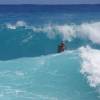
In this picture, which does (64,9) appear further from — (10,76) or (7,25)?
(10,76)

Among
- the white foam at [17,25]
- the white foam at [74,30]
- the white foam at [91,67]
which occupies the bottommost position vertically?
the white foam at [74,30]

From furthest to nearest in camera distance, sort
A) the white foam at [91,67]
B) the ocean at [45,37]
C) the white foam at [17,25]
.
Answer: the white foam at [17,25]
the ocean at [45,37]
the white foam at [91,67]

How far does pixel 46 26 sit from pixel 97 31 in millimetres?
1625

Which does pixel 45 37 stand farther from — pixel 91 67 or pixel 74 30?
pixel 91 67

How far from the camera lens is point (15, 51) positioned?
1064cm

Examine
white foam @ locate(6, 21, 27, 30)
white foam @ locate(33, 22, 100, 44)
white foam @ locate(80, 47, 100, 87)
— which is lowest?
white foam @ locate(33, 22, 100, 44)

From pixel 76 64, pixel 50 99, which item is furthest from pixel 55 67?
pixel 50 99

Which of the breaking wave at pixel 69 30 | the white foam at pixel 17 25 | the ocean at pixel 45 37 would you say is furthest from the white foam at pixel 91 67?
the white foam at pixel 17 25

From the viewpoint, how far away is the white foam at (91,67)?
252 inches

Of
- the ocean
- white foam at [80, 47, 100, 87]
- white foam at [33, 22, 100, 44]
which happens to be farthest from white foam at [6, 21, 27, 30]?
A: white foam at [80, 47, 100, 87]

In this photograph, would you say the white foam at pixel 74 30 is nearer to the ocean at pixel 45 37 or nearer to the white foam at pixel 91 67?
the ocean at pixel 45 37

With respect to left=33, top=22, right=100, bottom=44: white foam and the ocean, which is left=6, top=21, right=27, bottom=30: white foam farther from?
A: left=33, top=22, right=100, bottom=44: white foam

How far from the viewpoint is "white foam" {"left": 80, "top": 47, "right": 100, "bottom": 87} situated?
6406mm

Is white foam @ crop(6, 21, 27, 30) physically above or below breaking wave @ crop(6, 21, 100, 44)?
above
